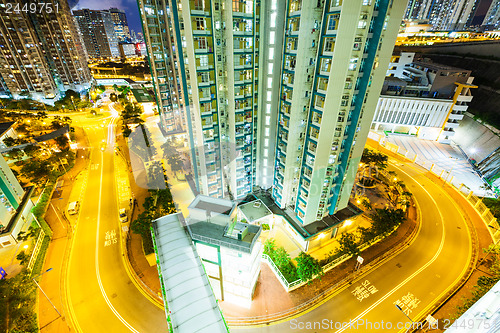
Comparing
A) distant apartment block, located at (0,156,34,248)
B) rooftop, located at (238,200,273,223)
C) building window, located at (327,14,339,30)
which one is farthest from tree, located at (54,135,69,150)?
building window, located at (327,14,339,30)

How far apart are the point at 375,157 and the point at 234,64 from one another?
3727 cm

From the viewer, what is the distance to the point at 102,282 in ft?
96.8

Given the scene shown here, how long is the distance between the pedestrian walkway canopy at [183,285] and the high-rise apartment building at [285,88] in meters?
13.5

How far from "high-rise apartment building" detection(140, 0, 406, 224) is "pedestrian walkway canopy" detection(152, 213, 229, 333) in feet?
44.2

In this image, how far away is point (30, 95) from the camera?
95000 millimetres

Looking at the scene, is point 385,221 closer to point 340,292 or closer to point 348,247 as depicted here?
point 348,247

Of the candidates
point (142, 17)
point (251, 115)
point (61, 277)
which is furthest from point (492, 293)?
point (142, 17)

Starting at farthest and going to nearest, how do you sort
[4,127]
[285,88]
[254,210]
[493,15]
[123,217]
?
[493,15] < [4,127] < [123,217] < [254,210] < [285,88]

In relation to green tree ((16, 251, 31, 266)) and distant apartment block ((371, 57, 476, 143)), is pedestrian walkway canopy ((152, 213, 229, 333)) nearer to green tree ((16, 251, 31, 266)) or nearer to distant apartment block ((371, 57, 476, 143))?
green tree ((16, 251, 31, 266))

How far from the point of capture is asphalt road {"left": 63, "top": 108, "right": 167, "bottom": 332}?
25531 millimetres

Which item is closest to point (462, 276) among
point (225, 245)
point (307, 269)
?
point (307, 269)

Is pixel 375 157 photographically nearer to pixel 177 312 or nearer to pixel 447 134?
pixel 447 134

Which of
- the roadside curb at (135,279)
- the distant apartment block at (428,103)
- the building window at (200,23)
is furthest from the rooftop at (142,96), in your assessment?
the distant apartment block at (428,103)

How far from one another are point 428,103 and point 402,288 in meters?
52.8
